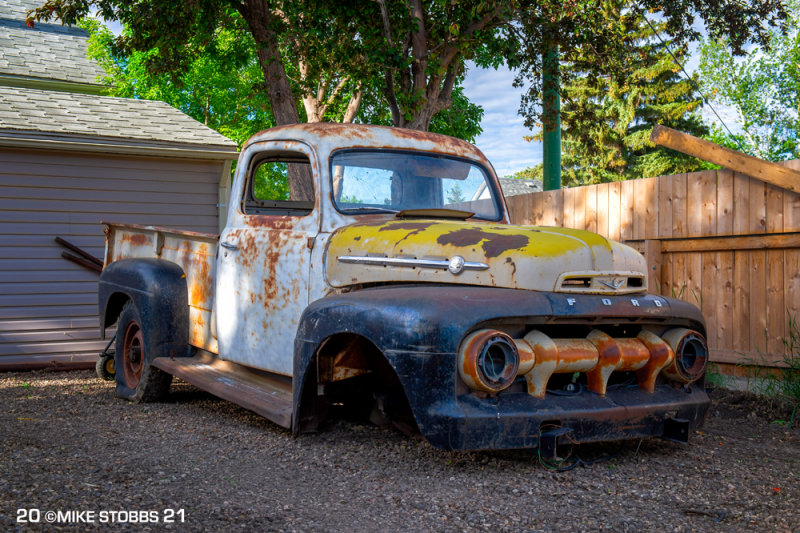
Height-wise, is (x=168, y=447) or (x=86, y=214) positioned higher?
(x=86, y=214)

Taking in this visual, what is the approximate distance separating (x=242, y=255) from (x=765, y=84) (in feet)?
130

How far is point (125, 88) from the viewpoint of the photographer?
26609 mm

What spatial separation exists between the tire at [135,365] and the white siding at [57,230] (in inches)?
129

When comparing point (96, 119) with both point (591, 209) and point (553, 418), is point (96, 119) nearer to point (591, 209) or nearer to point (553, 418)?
point (591, 209)

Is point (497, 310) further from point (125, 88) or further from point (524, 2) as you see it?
point (125, 88)

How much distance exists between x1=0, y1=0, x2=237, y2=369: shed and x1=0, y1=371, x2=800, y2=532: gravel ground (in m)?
4.32

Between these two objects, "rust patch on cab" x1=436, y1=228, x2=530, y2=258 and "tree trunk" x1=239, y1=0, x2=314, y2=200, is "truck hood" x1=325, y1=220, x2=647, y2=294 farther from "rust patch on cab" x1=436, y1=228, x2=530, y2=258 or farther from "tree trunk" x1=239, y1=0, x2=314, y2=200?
"tree trunk" x1=239, y1=0, x2=314, y2=200

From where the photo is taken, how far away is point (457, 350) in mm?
3484

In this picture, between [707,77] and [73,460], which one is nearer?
[73,460]

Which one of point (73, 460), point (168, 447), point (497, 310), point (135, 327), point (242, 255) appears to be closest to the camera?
point (497, 310)

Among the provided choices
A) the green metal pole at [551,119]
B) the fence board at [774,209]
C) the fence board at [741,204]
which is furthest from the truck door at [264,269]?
the green metal pole at [551,119]

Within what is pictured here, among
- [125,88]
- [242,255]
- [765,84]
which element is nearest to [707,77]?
[765,84]

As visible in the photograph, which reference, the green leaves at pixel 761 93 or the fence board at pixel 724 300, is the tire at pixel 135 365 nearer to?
the fence board at pixel 724 300

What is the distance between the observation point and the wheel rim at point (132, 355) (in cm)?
624
